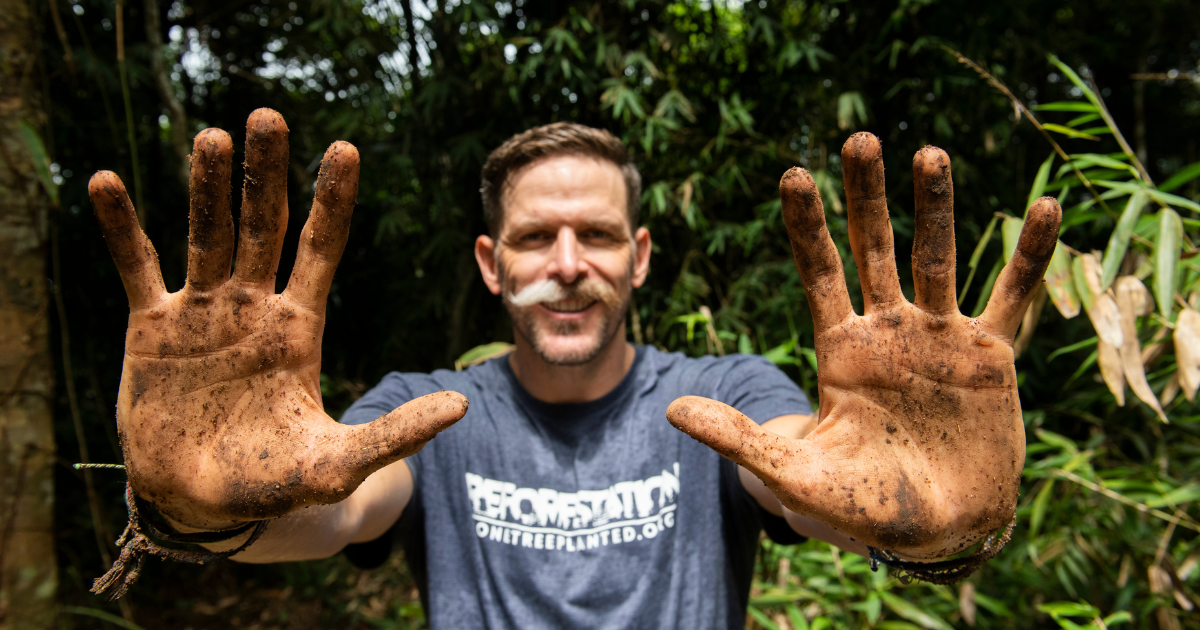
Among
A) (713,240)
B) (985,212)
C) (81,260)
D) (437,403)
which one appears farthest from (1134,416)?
(81,260)

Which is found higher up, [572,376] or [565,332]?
[565,332]

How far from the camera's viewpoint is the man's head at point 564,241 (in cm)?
132

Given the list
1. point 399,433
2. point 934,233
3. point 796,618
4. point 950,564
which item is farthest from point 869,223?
point 796,618

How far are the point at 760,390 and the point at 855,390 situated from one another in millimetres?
426

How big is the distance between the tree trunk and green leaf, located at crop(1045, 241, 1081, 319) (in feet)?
7.64

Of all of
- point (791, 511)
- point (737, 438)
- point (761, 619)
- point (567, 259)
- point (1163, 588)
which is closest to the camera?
point (737, 438)

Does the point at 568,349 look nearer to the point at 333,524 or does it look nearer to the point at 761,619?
the point at 333,524

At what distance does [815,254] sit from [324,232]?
685 millimetres

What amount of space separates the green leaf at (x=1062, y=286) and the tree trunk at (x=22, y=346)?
2328 millimetres

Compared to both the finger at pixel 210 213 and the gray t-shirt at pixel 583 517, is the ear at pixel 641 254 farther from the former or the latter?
the finger at pixel 210 213

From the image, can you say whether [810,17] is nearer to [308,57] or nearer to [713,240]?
[713,240]

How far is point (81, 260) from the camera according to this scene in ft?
9.61

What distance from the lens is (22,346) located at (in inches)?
56.0

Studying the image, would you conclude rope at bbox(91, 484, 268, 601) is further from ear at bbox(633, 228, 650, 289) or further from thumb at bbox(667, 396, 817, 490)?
ear at bbox(633, 228, 650, 289)
